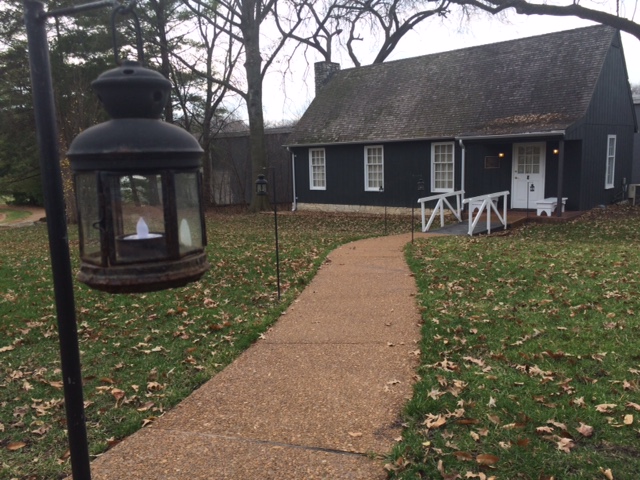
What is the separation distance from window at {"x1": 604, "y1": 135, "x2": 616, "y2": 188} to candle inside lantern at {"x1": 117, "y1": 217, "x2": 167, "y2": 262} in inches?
761

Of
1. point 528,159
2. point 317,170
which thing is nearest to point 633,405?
point 528,159

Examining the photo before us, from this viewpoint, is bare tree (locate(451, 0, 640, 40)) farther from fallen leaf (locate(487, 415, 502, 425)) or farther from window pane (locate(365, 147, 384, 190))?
fallen leaf (locate(487, 415, 502, 425))

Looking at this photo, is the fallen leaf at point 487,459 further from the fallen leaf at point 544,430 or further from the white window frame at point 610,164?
the white window frame at point 610,164

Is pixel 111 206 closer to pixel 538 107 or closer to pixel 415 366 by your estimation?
pixel 415 366

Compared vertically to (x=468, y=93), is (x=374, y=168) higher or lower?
lower

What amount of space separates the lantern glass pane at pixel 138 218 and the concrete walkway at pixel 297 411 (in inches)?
72.8

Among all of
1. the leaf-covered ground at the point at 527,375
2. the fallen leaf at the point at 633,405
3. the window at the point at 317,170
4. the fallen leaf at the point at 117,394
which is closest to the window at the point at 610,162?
the window at the point at 317,170

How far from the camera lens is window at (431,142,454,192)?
746 inches

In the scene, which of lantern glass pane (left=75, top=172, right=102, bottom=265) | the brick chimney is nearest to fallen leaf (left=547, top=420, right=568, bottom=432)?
lantern glass pane (left=75, top=172, right=102, bottom=265)

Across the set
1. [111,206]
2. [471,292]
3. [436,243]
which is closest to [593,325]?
[471,292]

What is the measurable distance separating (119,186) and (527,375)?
12.5ft

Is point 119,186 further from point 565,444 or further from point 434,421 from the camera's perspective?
point 565,444

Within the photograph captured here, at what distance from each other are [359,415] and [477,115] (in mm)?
15943

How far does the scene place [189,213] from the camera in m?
2.43
